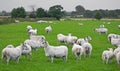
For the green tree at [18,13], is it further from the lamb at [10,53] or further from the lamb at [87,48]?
the lamb at [10,53]

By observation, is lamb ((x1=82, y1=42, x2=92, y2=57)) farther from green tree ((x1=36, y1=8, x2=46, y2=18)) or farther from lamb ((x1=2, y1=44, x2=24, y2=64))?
green tree ((x1=36, y1=8, x2=46, y2=18))

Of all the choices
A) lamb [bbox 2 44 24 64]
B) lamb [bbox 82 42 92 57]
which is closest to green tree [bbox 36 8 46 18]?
lamb [bbox 82 42 92 57]

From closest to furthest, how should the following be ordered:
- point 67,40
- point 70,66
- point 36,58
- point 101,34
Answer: point 70,66
point 36,58
point 67,40
point 101,34

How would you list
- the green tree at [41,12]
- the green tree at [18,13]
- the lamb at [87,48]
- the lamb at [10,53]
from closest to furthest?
the lamb at [10,53] → the lamb at [87,48] → the green tree at [18,13] → the green tree at [41,12]

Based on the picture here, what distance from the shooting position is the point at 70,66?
2086 cm

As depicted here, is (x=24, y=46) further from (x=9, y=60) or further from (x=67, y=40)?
(x=67, y=40)

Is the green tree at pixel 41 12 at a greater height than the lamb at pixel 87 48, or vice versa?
the lamb at pixel 87 48

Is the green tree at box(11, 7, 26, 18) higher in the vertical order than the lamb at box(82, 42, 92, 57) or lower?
lower

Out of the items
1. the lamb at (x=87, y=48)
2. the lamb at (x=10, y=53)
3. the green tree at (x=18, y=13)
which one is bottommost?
the green tree at (x=18, y=13)

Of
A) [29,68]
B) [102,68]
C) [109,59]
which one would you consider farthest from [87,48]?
[29,68]

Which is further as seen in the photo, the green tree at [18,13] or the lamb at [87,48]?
the green tree at [18,13]

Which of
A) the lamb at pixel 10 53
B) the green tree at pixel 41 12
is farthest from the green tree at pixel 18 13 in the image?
the lamb at pixel 10 53

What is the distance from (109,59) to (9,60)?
6.81 meters

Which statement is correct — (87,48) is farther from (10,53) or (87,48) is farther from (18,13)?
(18,13)
